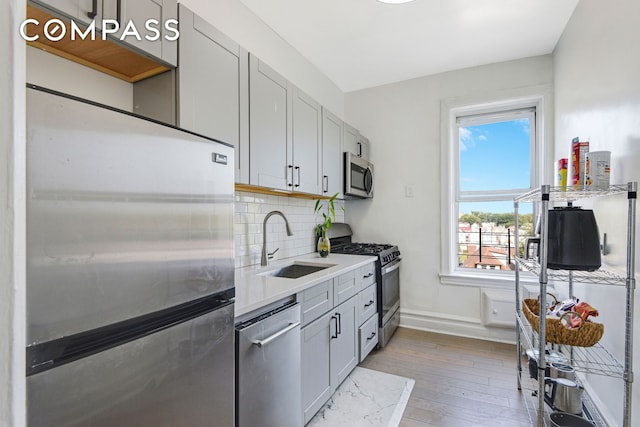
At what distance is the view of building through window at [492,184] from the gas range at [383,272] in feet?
2.53

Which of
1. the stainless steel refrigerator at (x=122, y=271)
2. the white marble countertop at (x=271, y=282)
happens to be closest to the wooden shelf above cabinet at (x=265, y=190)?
the white marble countertop at (x=271, y=282)

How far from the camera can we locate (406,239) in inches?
137

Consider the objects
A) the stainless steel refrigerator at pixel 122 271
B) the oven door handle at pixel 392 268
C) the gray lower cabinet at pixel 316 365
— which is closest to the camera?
the stainless steel refrigerator at pixel 122 271

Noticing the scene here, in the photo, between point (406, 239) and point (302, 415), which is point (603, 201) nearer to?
point (406, 239)

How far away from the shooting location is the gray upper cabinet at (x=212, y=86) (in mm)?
1406

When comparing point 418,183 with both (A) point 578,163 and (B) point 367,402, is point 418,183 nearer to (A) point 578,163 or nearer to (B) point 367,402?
(A) point 578,163

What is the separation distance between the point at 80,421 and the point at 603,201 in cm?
251

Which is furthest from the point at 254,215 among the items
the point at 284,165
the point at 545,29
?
the point at 545,29

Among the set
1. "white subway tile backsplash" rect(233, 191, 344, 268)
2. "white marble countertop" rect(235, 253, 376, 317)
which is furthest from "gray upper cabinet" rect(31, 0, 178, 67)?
"white marble countertop" rect(235, 253, 376, 317)

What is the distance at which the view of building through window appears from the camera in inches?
123

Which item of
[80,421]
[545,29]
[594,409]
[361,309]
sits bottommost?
[594,409]

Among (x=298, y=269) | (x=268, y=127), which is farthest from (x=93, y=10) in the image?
(x=298, y=269)

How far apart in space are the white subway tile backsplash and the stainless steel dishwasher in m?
0.66
